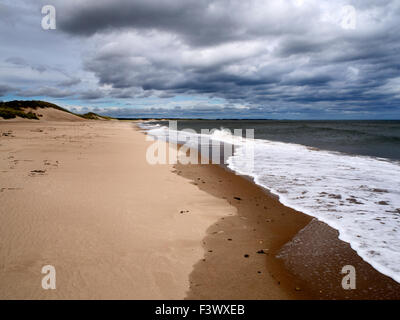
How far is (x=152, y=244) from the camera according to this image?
4480 millimetres

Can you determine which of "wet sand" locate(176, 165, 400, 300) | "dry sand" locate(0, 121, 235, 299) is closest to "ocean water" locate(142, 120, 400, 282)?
"wet sand" locate(176, 165, 400, 300)

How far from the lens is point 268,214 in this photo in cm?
633

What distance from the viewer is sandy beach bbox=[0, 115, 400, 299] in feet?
11.1

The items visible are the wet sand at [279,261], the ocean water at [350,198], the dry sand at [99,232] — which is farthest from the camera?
the ocean water at [350,198]

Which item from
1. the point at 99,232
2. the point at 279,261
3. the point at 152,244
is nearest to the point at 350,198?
the point at 279,261

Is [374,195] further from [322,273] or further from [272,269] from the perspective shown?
[272,269]

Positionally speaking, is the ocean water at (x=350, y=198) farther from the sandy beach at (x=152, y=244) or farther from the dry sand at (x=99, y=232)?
the dry sand at (x=99, y=232)

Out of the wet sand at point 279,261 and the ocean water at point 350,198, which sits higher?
the ocean water at point 350,198

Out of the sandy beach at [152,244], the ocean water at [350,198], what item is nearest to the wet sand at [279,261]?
the sandy beach at [152,244]

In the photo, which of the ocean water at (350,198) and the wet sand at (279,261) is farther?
the ocean water at (350,198)

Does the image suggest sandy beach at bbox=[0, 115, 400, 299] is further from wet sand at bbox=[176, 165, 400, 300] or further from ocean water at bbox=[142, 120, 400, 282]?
ocean water at bbox=[142, 120, 400, 282]

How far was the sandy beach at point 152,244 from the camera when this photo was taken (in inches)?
133
